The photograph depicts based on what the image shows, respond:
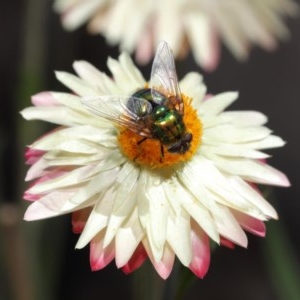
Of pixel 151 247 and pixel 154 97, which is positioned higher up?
pixel 154 97

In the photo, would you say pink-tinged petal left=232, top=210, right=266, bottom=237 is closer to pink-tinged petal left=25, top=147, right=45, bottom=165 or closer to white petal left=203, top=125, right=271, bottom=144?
white petal left=203, top=125, right=271, bottom=144

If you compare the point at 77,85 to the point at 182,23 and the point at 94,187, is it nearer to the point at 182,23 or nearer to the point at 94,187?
the point at 94,187

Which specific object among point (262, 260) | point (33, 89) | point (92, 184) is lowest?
point (262, 260)

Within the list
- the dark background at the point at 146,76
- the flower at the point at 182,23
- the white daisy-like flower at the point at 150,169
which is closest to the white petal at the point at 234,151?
the white daisy-like flower at the point at 150,169

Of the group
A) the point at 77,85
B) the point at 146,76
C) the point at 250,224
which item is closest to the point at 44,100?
the point at 77,85

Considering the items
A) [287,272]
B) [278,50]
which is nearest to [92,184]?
[287,272]

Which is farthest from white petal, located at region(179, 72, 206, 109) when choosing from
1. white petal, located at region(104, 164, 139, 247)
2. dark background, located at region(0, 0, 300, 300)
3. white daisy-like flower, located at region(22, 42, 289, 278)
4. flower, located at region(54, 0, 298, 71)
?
dark background, located at region(0, 0, 300, 300)

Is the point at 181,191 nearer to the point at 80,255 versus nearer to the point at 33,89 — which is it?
the point at 33,89
